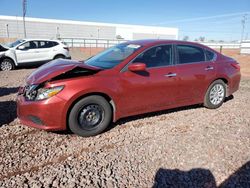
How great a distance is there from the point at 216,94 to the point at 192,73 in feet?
3.47

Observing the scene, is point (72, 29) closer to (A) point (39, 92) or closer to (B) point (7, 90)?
(B) point (7, 90)

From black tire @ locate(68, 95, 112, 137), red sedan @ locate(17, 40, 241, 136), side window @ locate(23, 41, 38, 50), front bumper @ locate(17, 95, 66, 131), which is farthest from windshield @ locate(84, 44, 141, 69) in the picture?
side window @ locate(23, 41, 38, 50)

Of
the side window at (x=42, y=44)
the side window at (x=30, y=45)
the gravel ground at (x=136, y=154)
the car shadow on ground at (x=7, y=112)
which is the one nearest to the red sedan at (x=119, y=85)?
the gravel ground at (x=136, y=154)

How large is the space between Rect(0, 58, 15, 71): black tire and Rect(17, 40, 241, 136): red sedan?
8011 mm

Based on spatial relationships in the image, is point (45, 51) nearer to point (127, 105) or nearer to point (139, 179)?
point (127, 105)

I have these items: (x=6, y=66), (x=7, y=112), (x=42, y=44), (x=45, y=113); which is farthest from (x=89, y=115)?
(x=42, y=44)

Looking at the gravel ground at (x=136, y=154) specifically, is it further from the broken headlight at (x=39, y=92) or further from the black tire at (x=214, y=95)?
the broken headlight at (x=39, y=92)

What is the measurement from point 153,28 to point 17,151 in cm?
7497

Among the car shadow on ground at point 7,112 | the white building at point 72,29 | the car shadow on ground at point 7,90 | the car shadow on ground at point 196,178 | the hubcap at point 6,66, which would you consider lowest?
the car shadow on ground at point 196,178

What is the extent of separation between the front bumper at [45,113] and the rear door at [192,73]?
2.37m

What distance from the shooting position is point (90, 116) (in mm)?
3844

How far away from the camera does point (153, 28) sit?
74250mm

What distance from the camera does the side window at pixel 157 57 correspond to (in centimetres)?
431

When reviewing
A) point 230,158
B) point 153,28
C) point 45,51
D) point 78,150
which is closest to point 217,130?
point 230,158
